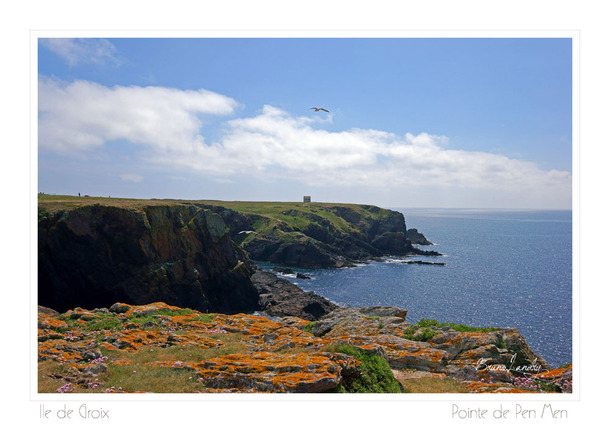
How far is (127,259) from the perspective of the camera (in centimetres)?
5688

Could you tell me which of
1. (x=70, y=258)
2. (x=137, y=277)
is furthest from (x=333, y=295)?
(x=70, y=258)

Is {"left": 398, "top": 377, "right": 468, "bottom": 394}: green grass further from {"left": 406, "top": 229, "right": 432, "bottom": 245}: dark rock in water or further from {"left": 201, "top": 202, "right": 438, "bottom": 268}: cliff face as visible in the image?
{"left": 406, "top": 229, "right": 432, "bottom": 245}: dark rock in water

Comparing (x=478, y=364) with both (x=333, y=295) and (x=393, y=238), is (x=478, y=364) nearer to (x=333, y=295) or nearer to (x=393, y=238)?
(x=333, y=295)

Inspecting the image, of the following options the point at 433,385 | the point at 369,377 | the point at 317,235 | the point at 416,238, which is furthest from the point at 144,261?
the point at 416,238

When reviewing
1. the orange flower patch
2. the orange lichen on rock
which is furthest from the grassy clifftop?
the orange lichen on rock

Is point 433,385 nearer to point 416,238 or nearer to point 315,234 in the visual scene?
point 315,234

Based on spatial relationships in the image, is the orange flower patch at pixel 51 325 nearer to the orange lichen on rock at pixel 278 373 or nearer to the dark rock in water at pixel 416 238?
the orange lichen on rock at pixel 278 373

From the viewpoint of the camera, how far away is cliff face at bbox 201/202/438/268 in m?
123

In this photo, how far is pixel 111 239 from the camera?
55781 mm

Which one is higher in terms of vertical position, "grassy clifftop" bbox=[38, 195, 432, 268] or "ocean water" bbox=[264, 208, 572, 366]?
"grassy clifftop" bbox=[38, 195, 432, 268]

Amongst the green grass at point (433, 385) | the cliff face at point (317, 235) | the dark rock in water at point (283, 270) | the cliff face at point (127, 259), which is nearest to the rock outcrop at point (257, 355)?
the green grass at point (433, 385)

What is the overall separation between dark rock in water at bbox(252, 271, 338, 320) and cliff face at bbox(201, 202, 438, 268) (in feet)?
88.5

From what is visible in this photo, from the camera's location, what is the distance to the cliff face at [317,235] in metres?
123

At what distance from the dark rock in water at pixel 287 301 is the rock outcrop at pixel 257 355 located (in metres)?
43.5
